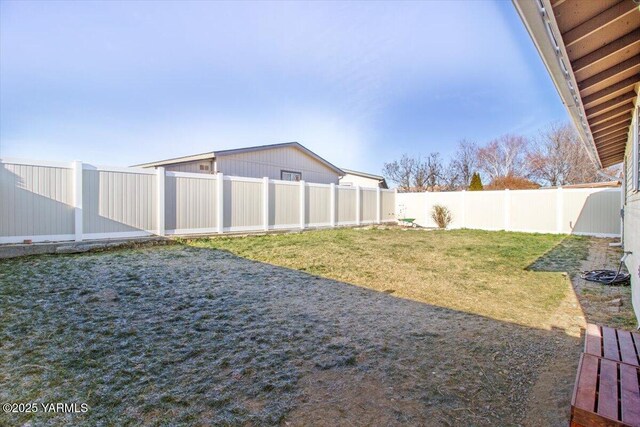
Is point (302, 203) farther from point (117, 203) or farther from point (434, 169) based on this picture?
point (434, 169)

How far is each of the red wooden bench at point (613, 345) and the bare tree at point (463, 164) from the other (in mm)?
31634

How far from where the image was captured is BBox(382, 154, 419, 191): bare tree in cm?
3238

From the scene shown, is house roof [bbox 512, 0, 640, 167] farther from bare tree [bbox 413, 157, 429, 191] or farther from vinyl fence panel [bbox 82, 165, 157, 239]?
bare tree [bbox 413, 157, 429, 191]

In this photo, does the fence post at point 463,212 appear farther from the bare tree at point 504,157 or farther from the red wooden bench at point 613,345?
the bare tree at point 504,157

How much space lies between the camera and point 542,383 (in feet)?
7.60

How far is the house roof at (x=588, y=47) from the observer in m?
2.24

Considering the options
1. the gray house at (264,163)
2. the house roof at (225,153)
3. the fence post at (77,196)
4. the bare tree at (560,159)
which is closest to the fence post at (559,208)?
the gray house at (264,163)

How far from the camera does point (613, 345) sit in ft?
7.04

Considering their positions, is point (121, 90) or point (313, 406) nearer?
point (313, 406)

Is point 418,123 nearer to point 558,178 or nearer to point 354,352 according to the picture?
point 558,178

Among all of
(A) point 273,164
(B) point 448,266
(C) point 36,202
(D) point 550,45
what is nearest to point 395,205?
(A) point 273,164

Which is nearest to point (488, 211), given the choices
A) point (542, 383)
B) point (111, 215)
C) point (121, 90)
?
point (542, 383)

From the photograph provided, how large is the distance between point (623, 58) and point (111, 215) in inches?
373

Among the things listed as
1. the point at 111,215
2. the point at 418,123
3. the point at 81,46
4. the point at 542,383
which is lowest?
the point at 542,383
